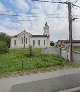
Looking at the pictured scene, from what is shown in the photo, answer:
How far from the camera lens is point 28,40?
3460 inches

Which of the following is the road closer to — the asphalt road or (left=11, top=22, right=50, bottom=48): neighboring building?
the asphalt road

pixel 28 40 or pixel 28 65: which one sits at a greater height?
pixel 28 40

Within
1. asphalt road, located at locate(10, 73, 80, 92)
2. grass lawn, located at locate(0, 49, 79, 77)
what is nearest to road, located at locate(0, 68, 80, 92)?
asphalt road, located at locate(10, 73, 80, 92)

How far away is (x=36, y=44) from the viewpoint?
292 feet

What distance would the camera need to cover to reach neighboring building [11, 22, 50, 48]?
87.7m

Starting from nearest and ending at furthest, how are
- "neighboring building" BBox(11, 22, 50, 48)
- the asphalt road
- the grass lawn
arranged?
the asphalt road
the grass lawn
"neighboring building" BBox(11, 22, 50, 48)

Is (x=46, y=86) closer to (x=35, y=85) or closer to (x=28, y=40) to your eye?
(x=35, y=85)

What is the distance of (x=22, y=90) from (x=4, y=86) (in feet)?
4.27

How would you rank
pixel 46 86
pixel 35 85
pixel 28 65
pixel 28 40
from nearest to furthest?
pixel 46 86
pixel 35 85
pixel 28 65
pixel 28 40

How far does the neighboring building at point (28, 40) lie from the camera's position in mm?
87688

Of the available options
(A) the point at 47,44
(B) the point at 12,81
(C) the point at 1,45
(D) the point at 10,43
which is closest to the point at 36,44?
(A) the point at 47,44

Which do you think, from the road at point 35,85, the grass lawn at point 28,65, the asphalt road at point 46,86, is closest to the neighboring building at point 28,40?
the grass lawn at point 28,65

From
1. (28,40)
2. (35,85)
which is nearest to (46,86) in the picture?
(35,85)

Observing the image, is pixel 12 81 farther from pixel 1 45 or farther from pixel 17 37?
pixel 17 37
